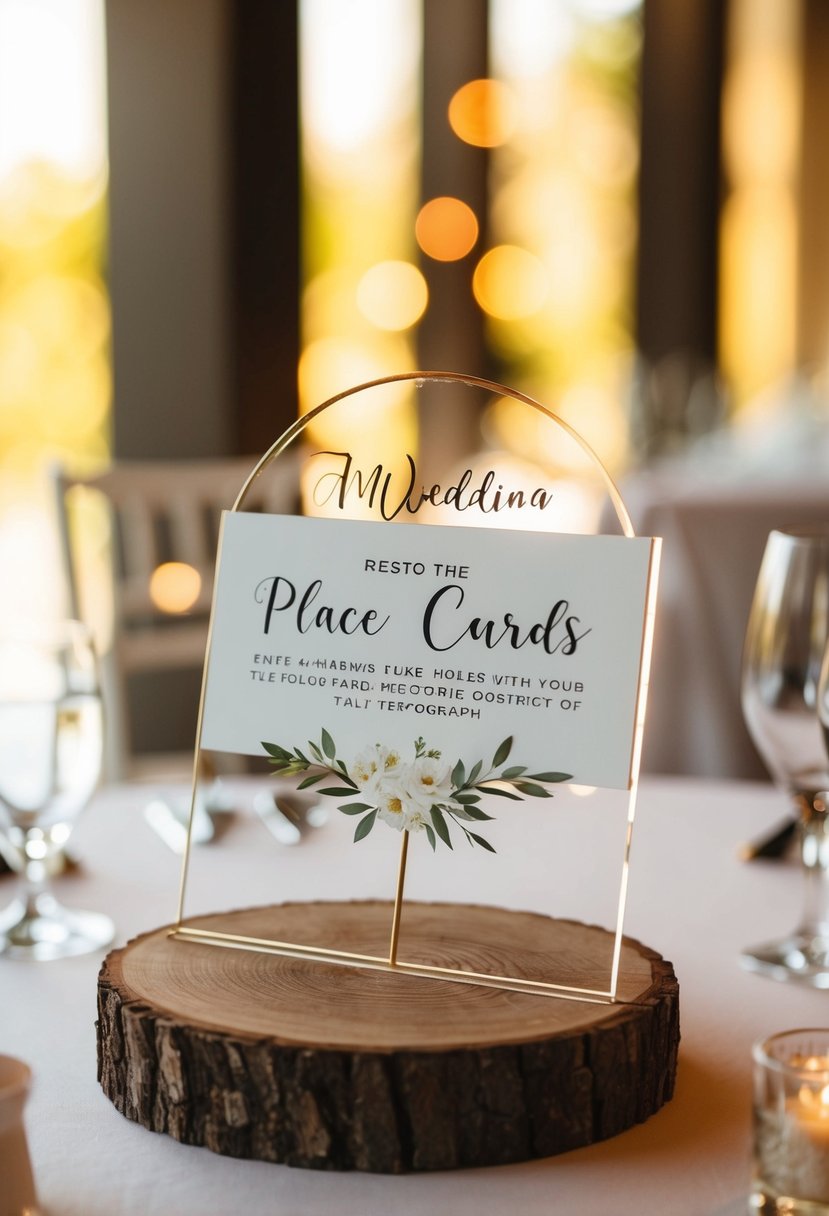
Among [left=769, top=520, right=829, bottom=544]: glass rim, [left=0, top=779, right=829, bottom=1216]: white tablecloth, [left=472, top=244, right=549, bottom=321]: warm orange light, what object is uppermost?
[left=472, top=244, right=549, bottom=321]: warm orange light

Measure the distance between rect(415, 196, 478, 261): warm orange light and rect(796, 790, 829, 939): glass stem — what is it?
381cm

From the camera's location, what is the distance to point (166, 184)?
285 centimetres

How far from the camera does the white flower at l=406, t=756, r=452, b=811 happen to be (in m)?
0.68

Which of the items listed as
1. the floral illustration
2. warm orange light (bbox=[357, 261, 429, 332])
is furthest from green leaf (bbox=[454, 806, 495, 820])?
warm orange light (bbox=[357, 261, 429, 332])

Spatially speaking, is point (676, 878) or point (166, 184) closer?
point (676, 878)

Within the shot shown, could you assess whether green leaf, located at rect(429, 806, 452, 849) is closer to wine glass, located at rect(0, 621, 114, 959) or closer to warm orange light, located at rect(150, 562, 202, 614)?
wine glass, located at rect(0, 621, 114, 959)

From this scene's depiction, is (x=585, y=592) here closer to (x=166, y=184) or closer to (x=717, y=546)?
(x=717, y=546)

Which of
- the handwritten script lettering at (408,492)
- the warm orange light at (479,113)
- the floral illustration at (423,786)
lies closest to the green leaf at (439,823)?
the floral illustration at (423,786)

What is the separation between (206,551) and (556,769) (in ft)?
4.57

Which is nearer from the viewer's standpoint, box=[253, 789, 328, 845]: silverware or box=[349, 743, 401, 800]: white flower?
box=[349, 743, 401, 800]: white flower

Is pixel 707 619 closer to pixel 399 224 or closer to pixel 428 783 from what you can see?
pixel 428 783

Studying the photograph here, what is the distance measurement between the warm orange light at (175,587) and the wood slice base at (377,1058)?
1.30 metres

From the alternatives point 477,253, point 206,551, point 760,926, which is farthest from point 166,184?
point 760,926

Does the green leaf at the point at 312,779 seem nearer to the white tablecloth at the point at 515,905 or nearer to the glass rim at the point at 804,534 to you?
the white tablecloth at the point at 515,905
